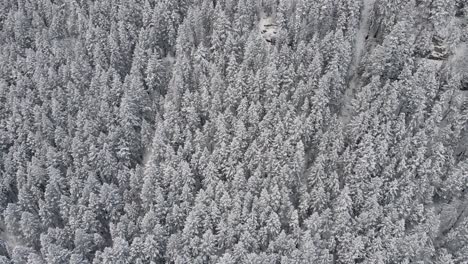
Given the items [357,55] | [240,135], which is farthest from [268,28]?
[240,135]

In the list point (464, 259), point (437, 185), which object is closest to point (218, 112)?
point (437, 185)

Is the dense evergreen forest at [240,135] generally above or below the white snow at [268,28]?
below

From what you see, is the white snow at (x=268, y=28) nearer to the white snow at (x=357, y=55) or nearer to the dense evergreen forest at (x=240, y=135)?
the dense evergreen forest at (x=240, y=135)

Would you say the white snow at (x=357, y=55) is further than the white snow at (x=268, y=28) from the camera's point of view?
No

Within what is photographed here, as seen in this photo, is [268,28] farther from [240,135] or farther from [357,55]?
[240,135]

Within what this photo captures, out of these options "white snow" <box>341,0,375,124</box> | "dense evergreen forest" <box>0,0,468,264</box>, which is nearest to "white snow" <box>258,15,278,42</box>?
"dense evergreen forest" <box>0,0,468,264</box>

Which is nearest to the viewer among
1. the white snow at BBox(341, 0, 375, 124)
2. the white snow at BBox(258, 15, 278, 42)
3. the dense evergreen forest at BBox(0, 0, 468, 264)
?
the dense evergreen forest at BBox(0, 0, 468, 264)

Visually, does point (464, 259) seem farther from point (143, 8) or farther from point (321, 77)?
point (143, 8)

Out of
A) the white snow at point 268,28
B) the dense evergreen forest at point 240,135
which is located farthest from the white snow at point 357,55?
the white snow at point 268,28

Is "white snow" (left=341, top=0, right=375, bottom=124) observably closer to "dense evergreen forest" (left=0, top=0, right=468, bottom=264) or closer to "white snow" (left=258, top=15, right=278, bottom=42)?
"dense evergreen forest" (left=0, top=0, right=468, bottom=264)
